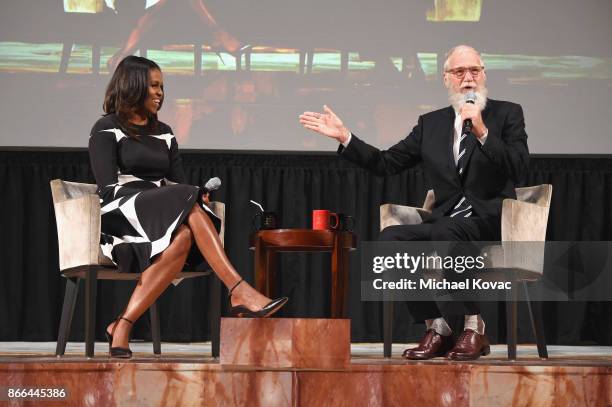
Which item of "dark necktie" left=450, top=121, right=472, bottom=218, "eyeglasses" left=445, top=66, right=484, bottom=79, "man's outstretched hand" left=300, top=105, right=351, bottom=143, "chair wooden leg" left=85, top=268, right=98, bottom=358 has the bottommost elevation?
"chair wooden leg" left=85, top=268, right=98, bottom=358

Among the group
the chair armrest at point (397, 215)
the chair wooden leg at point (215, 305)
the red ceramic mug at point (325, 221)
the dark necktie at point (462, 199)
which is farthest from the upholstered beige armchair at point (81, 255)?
the dark necktie at point (462, 199)

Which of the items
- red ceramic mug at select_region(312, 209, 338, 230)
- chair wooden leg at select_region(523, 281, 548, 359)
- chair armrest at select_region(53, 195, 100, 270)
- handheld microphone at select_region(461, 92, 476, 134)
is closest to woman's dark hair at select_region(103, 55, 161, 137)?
chair armrest at select_region(53, 195, 100, 270)

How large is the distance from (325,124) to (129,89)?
0.81 m

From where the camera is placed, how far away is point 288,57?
561 cm

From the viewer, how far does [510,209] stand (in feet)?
11.5

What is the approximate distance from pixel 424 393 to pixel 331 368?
0.97ft

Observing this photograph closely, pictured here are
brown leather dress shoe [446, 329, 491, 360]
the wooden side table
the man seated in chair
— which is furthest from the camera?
the wooden side table

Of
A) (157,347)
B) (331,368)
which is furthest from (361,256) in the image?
(331,368)

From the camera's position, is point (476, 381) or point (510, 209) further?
point (510, 209)

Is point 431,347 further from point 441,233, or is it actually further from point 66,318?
point 66,318

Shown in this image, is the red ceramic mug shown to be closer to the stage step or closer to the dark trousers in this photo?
the dark trousers

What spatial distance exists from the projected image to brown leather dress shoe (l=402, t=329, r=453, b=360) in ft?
7.68

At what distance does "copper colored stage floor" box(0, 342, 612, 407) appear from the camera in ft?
8.70

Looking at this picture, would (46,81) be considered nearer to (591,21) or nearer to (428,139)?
(428,139)
